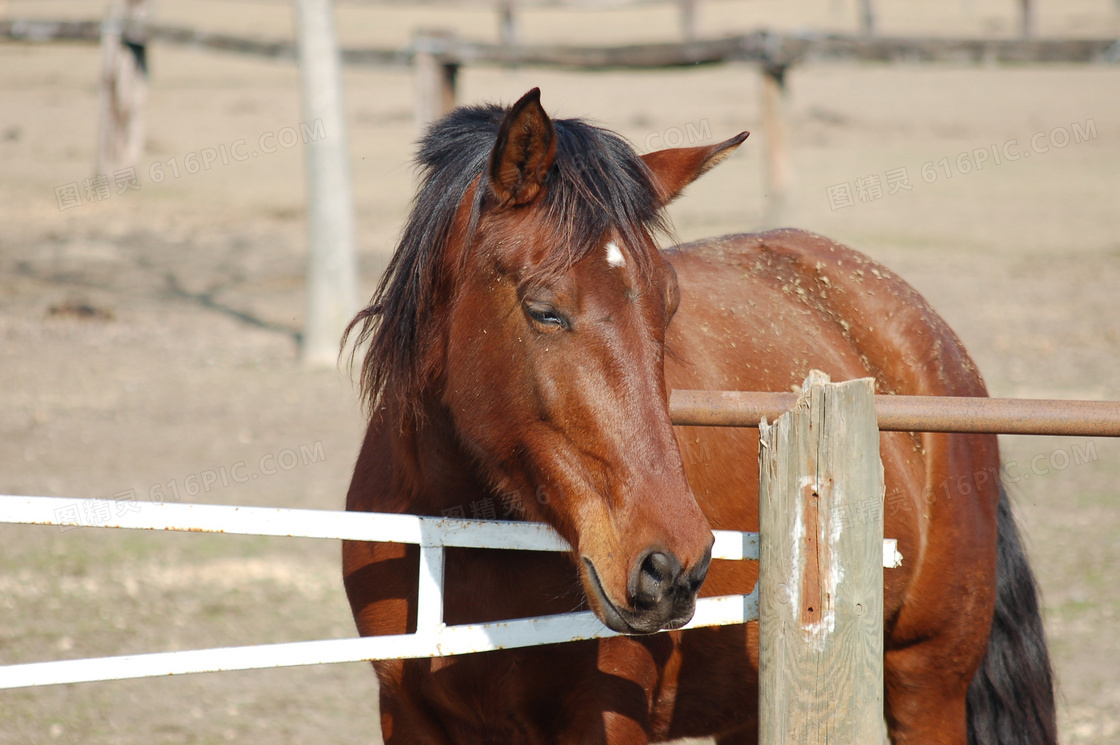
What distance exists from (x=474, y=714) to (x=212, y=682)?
2318 millimetres

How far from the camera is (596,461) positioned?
70.3 inches

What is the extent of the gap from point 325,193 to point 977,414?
23.0 ft

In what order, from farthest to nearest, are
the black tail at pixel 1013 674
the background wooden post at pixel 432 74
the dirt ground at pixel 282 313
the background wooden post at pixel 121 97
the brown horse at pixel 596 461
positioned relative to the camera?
the background wooden post at pixel 121 97 < the background wooden post at pixel 432 74 < the dirt ground at pixel 282 313 < the black tail at pixel 1013 674 < the brown horse at pixel 596 461

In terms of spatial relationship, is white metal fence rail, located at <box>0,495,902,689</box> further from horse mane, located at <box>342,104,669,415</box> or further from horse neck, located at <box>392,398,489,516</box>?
horse mane, located at <box>342,104,669,415</box>

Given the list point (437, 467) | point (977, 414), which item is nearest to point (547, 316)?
point (437, 467)

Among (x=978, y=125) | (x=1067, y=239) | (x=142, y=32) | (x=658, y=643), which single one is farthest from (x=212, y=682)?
(x=978, y=125)

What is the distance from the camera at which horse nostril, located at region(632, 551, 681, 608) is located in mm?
1652

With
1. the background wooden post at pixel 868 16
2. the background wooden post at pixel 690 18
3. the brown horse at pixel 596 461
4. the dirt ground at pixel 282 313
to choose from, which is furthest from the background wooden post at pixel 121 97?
the background wooden post at pixel 868 16

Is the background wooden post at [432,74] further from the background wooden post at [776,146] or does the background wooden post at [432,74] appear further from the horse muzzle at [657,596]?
the horse muzzle at [657,596]

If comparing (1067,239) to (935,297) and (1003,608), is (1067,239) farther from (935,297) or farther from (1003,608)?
(1003,608)

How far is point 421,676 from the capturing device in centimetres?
218

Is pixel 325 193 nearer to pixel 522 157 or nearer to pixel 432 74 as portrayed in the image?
pixel 432 74

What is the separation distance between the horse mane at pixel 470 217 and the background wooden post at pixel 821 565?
43cm

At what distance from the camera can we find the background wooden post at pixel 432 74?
9734 millimetres
